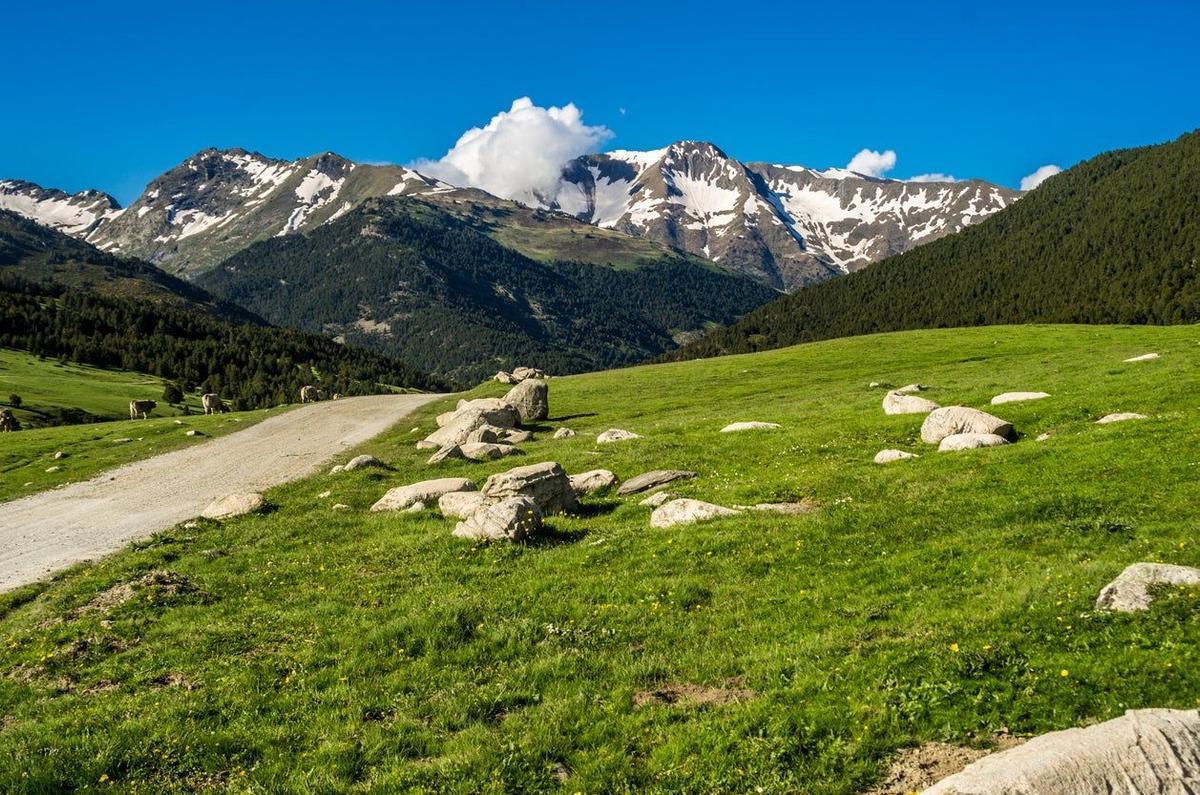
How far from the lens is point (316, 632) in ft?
55.6

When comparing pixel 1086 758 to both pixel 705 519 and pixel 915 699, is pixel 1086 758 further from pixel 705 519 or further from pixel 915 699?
pixel 705 519

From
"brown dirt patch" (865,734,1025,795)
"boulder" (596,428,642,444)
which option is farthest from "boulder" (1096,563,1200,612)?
"boulder" (596,428,642,444)

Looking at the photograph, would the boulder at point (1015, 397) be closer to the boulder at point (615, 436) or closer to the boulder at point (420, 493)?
the boulder at point (615, 436)

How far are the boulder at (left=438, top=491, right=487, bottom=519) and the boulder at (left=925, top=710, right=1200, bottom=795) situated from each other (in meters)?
19.7

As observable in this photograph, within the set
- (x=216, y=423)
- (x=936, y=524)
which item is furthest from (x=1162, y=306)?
(x=216, y=423)

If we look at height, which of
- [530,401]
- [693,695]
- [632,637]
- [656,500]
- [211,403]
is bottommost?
[693,695]

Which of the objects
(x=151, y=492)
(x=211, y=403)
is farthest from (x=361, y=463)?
(x=211, y=403)

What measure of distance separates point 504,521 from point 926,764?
15.5m

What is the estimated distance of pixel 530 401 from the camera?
61.2 metres

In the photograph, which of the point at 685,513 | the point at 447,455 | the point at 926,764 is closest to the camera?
the point at 926,764

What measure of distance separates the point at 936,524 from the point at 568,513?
44.2 ft

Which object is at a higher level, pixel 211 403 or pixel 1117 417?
pixel 211 403

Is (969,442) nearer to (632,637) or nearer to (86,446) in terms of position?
(632,637)

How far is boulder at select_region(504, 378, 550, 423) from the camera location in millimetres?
60938
